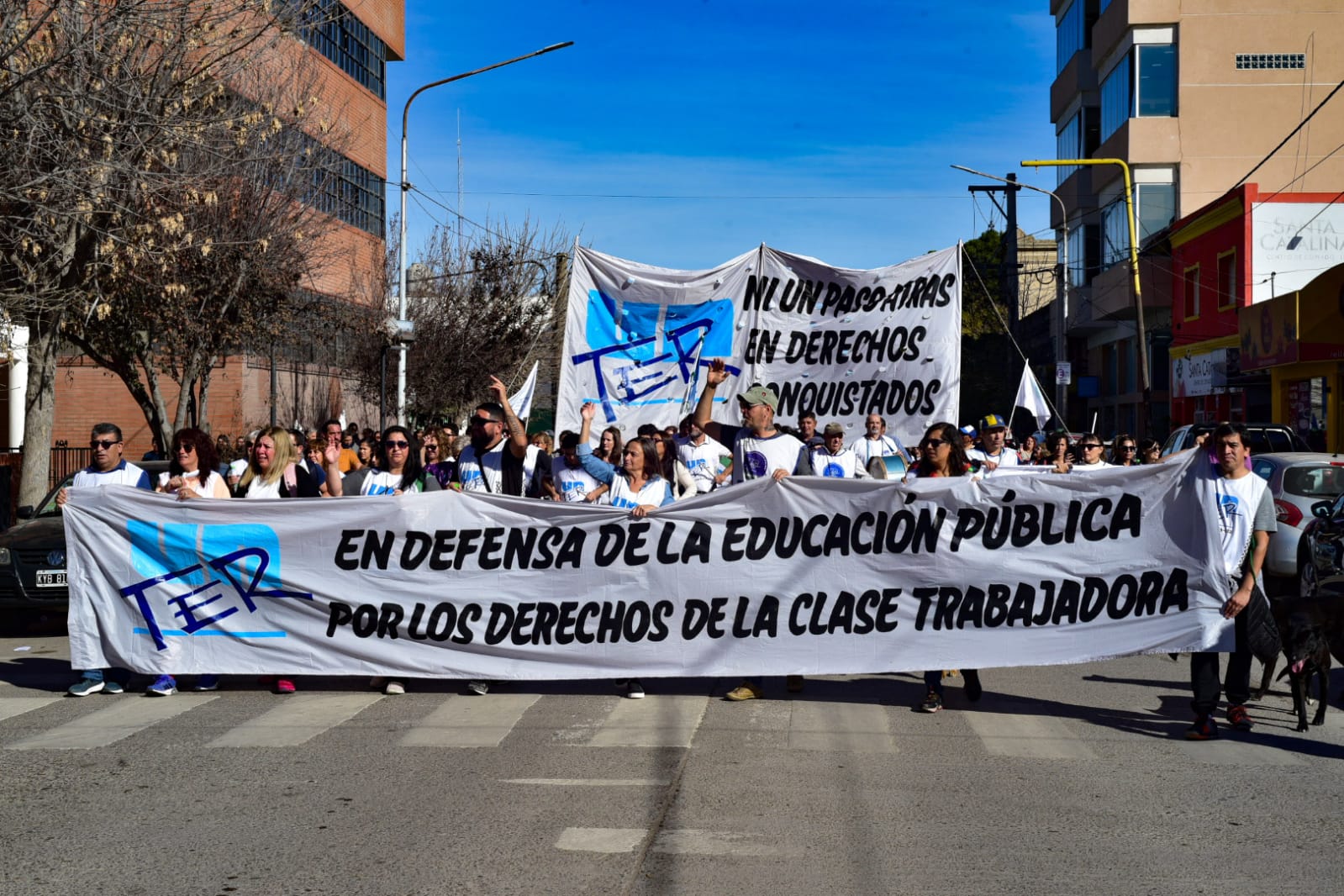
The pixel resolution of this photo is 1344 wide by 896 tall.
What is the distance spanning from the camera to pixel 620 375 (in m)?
11.3

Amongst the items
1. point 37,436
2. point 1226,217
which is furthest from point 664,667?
point 1226,217

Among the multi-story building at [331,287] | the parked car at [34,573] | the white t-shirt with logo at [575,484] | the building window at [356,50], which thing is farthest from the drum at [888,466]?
the building window at [356,50]

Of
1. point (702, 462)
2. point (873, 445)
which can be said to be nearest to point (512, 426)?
point (702, 462)

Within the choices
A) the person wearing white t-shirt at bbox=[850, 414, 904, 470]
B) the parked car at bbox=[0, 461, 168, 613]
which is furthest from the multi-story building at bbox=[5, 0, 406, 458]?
the person wearing white t-shirt at bbox=[850, 414, 904, 470]

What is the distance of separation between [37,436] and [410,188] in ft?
39.7

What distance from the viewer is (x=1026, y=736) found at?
7.91m

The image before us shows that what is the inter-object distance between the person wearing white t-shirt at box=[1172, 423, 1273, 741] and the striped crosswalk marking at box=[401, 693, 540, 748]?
3.90m

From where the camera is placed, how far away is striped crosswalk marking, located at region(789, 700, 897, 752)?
7.60 m

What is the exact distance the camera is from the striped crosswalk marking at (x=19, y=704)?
28.5 ft

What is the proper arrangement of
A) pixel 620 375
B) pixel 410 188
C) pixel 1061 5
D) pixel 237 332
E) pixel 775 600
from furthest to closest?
1. pixel 1061 5
2. pixel 410 188
3. pixel 237 332
4. pixel 620 375
5. pixel 775 600

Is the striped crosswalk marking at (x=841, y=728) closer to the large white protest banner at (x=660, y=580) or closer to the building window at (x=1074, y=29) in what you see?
the large white protest banner at (x=660, y=580)

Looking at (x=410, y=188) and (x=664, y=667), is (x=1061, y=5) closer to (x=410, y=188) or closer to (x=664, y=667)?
(x=410, y=188)

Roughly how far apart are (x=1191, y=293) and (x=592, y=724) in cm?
3672

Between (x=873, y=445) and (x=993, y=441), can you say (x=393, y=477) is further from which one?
(x=993, y=441)
